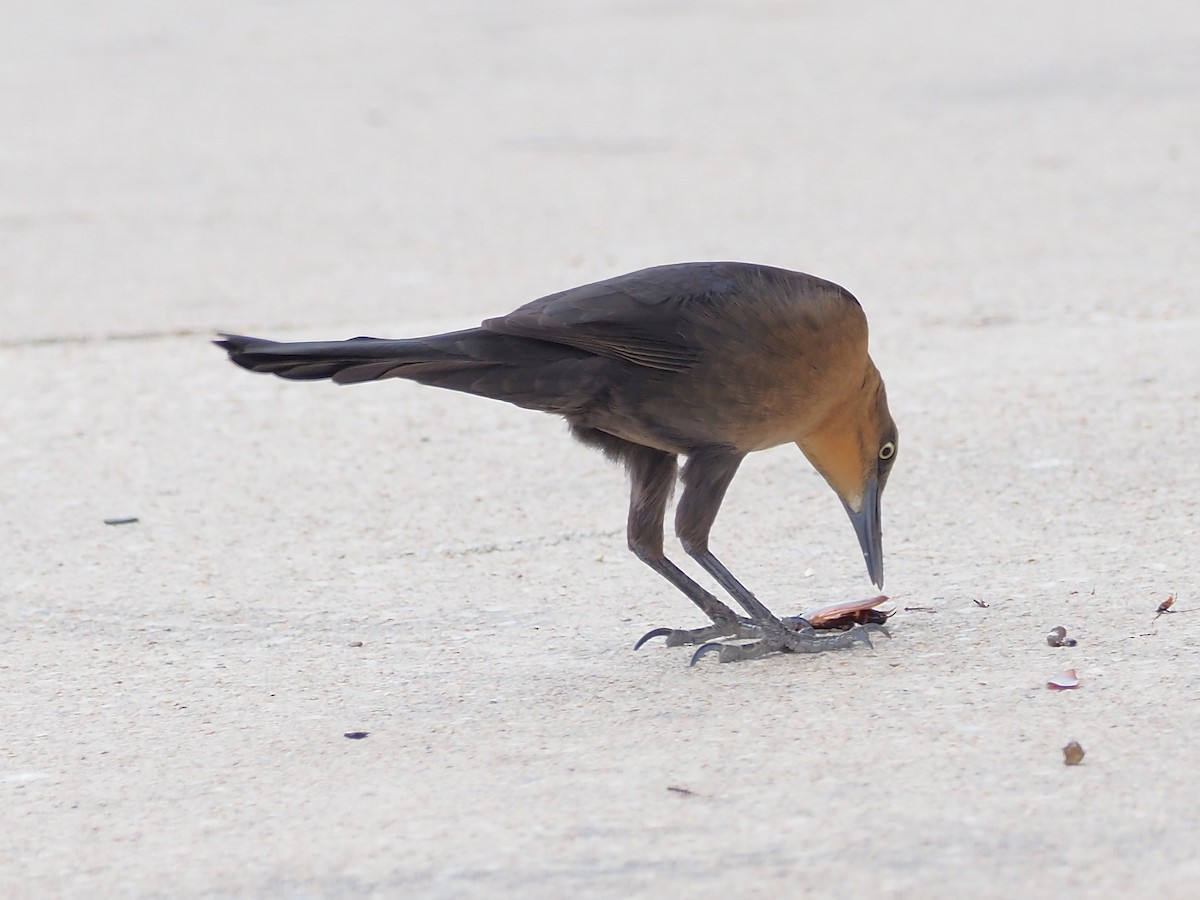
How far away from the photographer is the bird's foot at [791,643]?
4.05m

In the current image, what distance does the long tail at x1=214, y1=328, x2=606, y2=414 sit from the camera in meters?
3.90

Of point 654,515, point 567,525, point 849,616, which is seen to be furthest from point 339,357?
point 567,525

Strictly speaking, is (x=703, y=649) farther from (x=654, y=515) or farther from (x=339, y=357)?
(x=339, y=357)

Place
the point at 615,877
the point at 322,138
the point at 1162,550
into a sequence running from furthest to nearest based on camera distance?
the point at 322,138 → the point at 1162,550 → the point at 615,877

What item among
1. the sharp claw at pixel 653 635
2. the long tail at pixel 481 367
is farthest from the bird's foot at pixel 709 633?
the long tail at pixel 481 367

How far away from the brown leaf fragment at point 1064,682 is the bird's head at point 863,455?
740mm

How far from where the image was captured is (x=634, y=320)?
13.1 feet

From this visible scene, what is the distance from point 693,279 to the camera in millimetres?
4078

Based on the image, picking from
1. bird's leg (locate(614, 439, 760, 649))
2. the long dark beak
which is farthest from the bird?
the long dark beak

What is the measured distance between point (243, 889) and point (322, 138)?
9.41m

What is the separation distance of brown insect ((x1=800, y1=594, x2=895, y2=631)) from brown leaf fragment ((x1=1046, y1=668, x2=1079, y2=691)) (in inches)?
22.4

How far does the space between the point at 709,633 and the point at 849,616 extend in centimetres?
34

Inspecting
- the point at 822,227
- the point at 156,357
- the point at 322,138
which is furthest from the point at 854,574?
the point at 322,138

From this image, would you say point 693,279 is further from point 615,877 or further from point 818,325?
point 615,877
